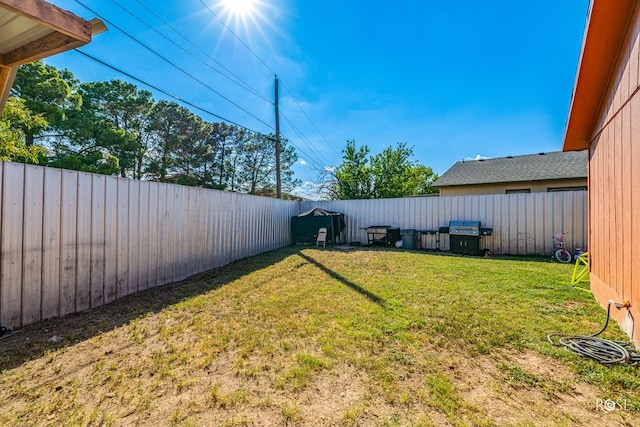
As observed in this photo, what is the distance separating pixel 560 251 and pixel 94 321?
924 centimetres

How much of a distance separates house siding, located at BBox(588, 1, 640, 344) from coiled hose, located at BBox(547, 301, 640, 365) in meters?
0.19

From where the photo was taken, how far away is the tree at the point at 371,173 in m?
18.3

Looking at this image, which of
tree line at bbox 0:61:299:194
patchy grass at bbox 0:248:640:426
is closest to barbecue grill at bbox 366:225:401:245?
patchy grass at bbox 0:248:640:426

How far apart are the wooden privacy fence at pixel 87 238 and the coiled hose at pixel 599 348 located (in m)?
5.31

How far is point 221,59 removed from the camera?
810 cm

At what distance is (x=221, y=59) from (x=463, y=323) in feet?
31.0

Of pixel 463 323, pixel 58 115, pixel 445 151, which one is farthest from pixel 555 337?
pixel 445 151

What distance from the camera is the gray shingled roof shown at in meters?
10.7

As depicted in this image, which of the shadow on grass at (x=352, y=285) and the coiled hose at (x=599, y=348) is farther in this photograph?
the shadow on grass at (x=352, y=285)

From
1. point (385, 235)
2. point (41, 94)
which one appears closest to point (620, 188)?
point (385, 235)

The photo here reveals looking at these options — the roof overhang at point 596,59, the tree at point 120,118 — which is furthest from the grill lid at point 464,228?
the tree at point 120,118

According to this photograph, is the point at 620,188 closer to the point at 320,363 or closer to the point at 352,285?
the point at 352,285

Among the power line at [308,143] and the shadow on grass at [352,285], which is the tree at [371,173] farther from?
the shadow on grass at [352,285]

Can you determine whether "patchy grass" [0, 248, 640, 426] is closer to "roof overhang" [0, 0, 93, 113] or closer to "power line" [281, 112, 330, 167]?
"roof overhang" [0, 0, 93, 113]
